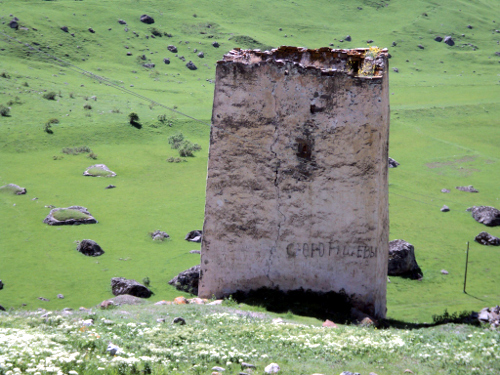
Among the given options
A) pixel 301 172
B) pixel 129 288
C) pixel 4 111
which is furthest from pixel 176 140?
pixel 301 172

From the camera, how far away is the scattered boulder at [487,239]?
71.1 ft

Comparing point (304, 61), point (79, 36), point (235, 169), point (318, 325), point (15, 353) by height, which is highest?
point (79, 36)

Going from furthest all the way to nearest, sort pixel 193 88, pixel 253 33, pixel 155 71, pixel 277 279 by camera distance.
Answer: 1. pixel 253 33
2. pixel 155 71
3. pixel 193 88
4. pixel 277 279

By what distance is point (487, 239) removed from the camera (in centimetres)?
2175

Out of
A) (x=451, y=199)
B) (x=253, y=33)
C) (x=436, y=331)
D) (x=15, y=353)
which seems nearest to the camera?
(x=15, y=353)

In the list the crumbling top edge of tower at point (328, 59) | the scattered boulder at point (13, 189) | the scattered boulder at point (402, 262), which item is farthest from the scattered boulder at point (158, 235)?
the crumbling top edge of tower at point (328, 59)

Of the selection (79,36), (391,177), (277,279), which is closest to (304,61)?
(277,279)

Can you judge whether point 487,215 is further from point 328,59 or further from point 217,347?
point 217,347

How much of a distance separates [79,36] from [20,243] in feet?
138

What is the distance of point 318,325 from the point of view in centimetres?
1052

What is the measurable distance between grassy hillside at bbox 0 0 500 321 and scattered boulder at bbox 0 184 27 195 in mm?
492

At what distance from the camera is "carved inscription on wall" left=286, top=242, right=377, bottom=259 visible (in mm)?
11922

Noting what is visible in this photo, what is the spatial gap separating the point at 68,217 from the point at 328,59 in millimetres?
13101

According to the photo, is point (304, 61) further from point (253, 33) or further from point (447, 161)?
point (253, 33)
